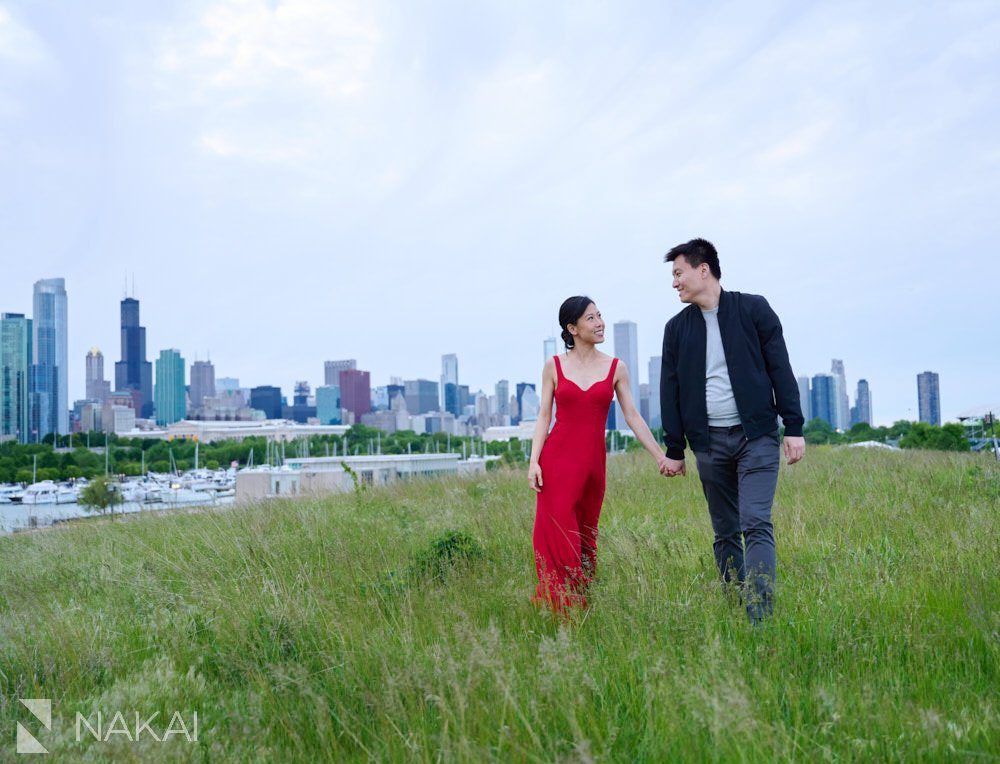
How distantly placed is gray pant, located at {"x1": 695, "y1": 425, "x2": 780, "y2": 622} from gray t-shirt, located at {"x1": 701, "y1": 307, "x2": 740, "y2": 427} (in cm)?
7

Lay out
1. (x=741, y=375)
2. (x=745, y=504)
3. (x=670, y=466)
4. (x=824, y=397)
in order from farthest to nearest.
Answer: (x=824, y=397) < (x=670, y=466) < (x=741, y=375) < (x=745, y=504)

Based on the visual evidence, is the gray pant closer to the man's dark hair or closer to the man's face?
the man's face

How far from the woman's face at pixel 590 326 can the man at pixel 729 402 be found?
1.44 ft

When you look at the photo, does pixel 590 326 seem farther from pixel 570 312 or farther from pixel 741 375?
pixel 741 375

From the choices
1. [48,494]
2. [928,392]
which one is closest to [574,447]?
[48,494]

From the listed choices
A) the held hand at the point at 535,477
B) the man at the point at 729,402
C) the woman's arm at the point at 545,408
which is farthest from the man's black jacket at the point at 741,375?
the held hand at the point at 535,477

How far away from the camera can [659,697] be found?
273 cm

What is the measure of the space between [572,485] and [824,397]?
13552 cm

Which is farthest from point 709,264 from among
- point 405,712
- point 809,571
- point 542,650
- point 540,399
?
point 405,712

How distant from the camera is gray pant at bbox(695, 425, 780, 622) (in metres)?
3.99

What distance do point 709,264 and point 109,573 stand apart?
5825mm

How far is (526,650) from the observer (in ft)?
10.9

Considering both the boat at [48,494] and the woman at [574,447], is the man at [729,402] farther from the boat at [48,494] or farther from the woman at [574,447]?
the boat at [48,494]

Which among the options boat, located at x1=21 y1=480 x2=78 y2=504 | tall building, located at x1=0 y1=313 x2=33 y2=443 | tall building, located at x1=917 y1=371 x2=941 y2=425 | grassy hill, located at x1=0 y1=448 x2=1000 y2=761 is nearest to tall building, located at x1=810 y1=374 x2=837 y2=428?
tall building, located at x1=917 y1=371 x2=941 y2=425
